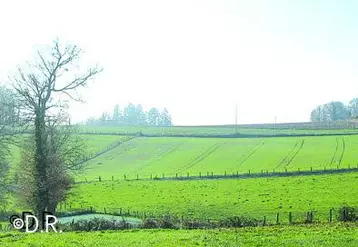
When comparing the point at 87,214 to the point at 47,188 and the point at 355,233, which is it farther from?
the point at 355,233

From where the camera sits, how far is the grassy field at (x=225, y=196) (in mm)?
43750

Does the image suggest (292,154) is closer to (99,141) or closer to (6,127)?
(99,141)

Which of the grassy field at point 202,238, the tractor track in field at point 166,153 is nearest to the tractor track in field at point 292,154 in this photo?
the tractor track in field at point 166,153

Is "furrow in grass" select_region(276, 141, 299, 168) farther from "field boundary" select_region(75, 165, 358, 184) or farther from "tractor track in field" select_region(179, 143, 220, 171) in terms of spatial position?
"tractor track in field" select_region(179, 143, 220, 171)

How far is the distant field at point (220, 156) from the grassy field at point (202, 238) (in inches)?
1698

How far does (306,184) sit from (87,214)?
2527 centimetres

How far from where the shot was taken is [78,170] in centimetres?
4456

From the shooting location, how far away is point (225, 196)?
50.7m

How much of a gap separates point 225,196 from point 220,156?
33.9 meters

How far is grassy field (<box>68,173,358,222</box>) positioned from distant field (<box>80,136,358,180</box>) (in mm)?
9220

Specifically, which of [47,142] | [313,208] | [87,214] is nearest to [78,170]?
[87,214]

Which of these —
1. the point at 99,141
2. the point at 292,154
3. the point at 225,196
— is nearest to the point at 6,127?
the point at 225,196

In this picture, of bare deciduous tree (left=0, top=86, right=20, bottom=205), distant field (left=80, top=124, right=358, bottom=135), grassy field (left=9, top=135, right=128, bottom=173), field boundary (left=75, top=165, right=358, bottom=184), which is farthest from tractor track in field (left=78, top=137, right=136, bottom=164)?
bare deciduous tree (left=0, top=86, right=20, bottom=205)

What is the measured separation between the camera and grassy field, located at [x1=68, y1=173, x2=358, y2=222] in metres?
43.8
